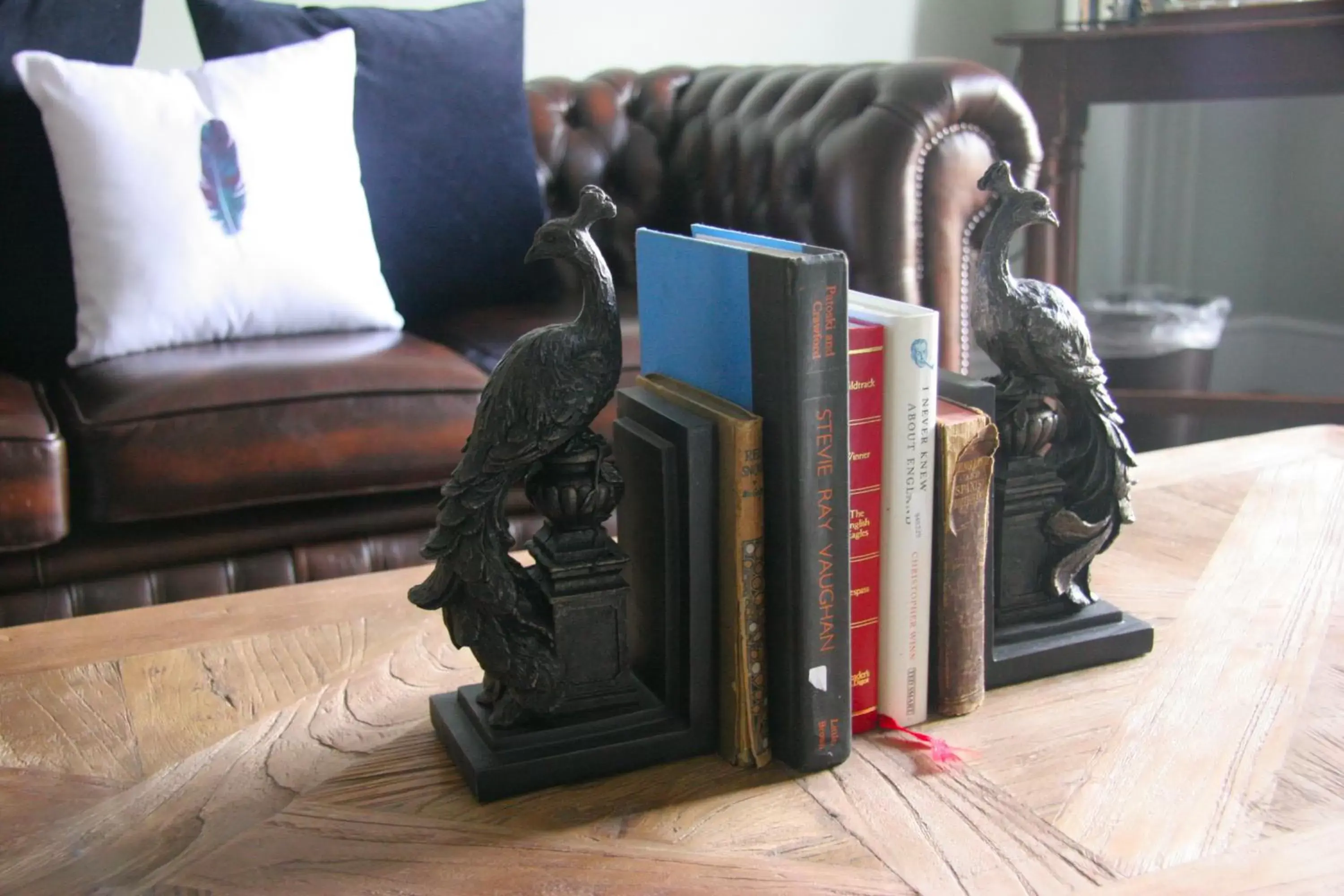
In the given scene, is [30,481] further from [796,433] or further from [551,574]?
[796,433]

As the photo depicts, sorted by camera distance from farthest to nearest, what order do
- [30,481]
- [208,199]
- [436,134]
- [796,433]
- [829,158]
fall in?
[436,134], [829,158], [208,199], [30,481], [796,433]

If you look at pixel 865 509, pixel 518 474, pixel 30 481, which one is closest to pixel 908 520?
pixel 865 509

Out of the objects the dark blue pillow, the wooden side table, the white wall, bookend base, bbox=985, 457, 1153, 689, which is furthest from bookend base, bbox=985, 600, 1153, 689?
the white wall

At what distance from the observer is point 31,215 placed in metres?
1.80

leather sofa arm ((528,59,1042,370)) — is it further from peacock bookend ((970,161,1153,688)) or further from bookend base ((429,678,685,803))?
bookend base ((429,678,685,803))

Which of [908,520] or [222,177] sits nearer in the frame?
[908,520]

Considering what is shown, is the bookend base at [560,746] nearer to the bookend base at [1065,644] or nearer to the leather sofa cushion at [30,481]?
the bookend base at [1065,644]

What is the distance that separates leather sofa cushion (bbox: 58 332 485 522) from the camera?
1.47 m

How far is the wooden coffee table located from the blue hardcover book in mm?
50

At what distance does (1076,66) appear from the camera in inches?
96.4

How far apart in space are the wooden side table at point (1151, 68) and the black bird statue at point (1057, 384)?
60.0 inches

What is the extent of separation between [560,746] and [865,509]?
23cm

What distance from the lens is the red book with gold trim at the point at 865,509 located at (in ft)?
2.45

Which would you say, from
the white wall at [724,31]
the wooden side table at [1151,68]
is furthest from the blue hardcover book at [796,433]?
the white wall at [724,31]
